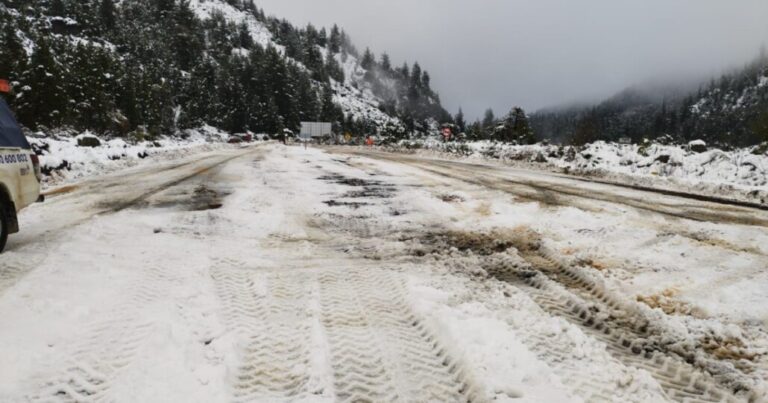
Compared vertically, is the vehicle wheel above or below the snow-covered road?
above

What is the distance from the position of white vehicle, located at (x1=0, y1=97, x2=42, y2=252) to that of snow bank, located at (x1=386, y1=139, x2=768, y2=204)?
13946mm

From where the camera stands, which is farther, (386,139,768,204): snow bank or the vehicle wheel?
(386,139,768,204): snow bank

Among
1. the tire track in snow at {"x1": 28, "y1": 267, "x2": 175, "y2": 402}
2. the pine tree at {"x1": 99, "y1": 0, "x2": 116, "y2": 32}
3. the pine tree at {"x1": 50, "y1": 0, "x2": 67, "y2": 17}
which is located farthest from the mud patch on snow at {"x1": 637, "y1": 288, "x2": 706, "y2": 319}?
the pine tree at {"x1": 50, "y1": 0, "x2": 67, "y2": 17}

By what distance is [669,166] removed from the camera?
1584cm

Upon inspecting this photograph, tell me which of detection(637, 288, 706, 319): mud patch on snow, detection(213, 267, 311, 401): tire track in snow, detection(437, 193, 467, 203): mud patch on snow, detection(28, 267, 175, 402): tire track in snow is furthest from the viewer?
detection(437, 193, 467, 203): mud patch on snow

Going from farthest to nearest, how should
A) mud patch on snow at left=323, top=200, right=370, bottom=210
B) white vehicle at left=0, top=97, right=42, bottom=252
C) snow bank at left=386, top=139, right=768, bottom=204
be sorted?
snow bank at left=386, top=139, right=768, bottom=204
mud patch on snow at left=323, top=200, right=370, bottom=210
white vehicle at left=0, top=97, right=42, bottom=252

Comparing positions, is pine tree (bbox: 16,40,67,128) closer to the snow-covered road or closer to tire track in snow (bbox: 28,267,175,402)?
the snow-covered road

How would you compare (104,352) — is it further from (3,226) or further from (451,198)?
(451,198)

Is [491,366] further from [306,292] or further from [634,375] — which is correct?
[306,292]

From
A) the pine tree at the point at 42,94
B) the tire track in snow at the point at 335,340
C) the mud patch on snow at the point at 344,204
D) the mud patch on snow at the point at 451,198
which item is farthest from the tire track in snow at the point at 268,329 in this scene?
the pine tree at the point at 42,94

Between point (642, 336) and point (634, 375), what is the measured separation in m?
0.70

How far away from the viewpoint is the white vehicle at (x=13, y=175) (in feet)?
17.2

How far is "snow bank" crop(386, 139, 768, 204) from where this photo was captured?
1205 centimetres

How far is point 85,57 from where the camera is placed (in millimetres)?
56688
